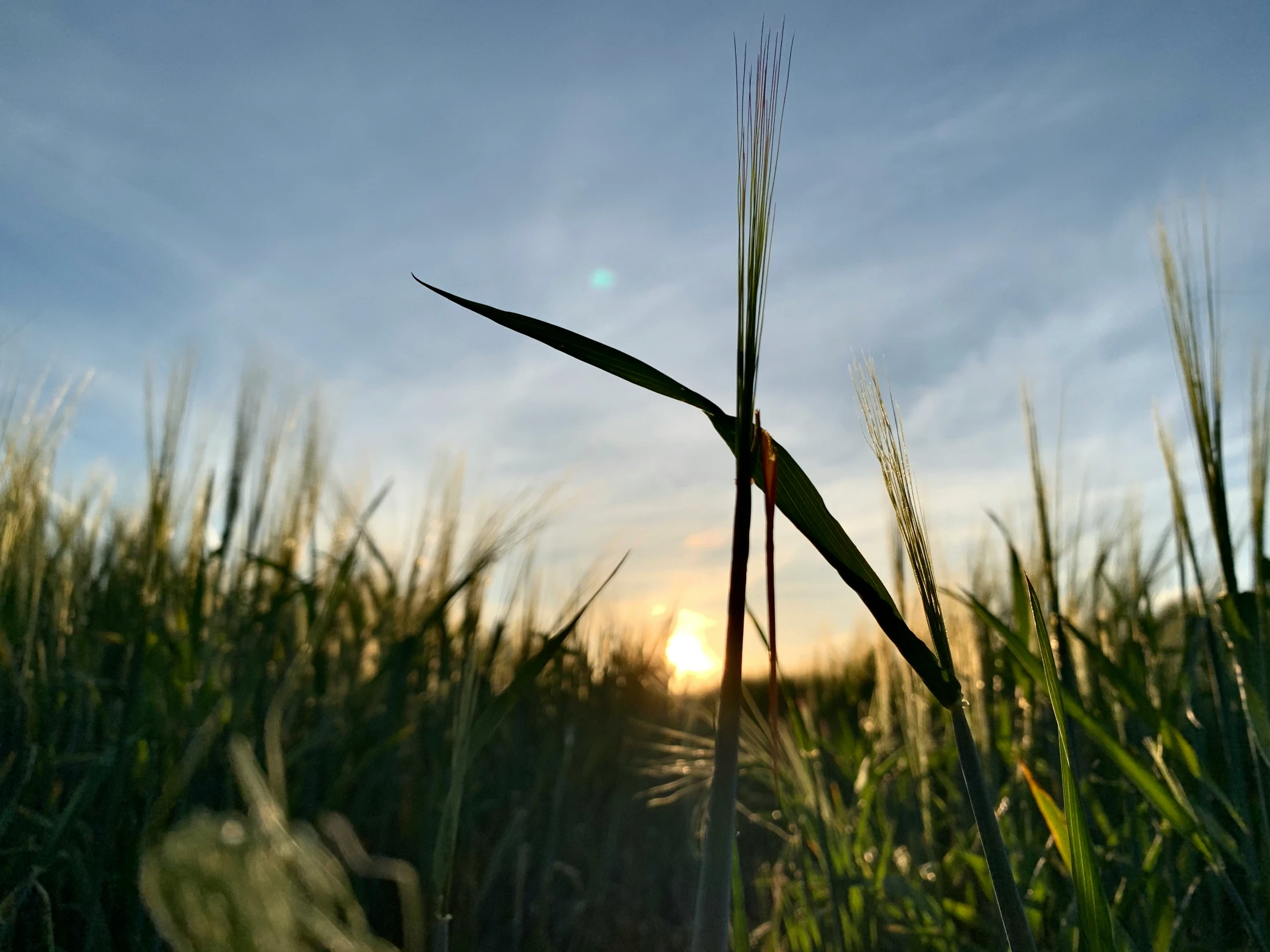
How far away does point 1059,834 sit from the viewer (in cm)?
61

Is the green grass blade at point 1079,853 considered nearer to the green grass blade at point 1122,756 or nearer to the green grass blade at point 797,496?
→ the green grass blade at point 797,496

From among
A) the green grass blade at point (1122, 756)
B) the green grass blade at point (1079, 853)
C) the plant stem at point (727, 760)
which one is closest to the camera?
the plant stem at point (727, 760)

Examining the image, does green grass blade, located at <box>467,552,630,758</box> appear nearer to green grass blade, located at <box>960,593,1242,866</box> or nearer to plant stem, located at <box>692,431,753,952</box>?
plant stem, located at <box>692,431,753,952</box>

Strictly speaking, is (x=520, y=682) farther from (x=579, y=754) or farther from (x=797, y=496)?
(x=579, y=754)

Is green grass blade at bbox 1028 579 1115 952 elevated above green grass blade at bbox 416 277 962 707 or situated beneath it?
situated beneath

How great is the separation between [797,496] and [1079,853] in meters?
0.26

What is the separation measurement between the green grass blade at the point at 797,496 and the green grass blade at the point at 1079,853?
0.19ft

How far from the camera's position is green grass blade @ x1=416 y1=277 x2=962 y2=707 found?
44 centimetres

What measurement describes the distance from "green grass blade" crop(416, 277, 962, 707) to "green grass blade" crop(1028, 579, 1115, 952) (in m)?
0.06

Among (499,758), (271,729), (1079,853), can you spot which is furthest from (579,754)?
(1079,853)

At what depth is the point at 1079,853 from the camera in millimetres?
481

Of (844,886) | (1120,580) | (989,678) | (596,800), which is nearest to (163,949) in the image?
(844,886)

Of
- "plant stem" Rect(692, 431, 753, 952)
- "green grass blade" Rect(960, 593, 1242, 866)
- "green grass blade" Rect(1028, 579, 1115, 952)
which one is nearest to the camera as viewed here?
"plant stem" Rect(692, 431, 753, 952)

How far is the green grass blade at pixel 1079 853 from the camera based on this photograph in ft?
1.51
